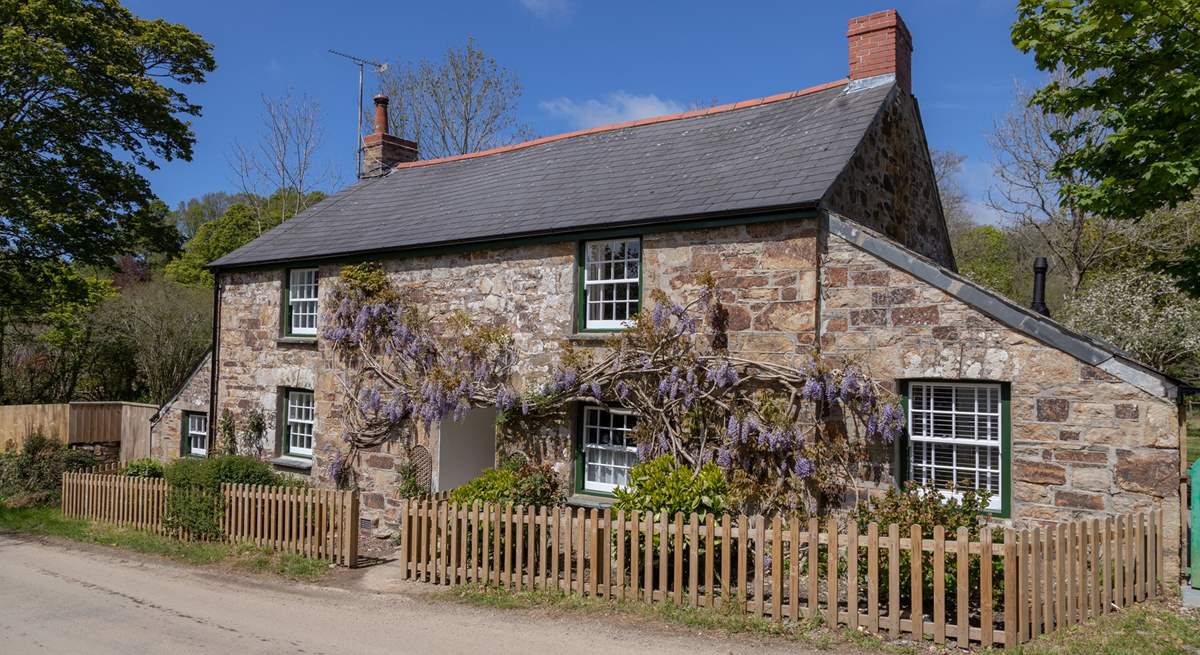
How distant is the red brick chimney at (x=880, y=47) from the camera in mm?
13422

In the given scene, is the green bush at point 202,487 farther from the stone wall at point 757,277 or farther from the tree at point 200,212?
the tree at point 200,212

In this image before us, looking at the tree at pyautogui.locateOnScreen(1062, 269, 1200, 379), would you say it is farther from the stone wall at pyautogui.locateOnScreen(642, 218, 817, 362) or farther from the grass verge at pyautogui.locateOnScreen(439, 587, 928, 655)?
the grass verge at pyautogui.locateOnScreen(439, 587, 928, 655)

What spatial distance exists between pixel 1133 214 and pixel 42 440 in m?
21.9

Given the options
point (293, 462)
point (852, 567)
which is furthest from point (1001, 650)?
point (293, 462)

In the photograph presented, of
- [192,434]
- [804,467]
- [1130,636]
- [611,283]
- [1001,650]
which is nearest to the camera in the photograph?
[1001,650]

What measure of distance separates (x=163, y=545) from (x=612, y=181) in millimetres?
9379

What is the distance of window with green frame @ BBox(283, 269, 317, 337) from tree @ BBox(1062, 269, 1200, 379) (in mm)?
19895

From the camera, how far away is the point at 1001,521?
30.6ft

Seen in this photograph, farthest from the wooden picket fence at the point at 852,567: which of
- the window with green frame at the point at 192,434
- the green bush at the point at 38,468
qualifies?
the green bush at the point at 38,468

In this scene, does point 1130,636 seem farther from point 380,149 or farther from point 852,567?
point 380,149

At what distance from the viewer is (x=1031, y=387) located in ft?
29.8

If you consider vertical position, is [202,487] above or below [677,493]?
below

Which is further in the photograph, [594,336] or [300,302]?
[300,302]

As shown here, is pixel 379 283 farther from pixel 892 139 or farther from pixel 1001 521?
pixel 1001 521
